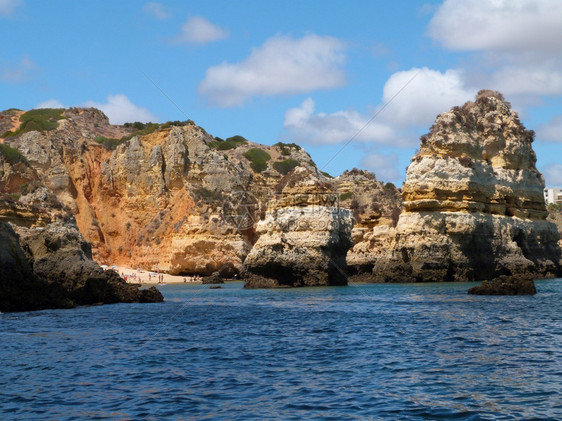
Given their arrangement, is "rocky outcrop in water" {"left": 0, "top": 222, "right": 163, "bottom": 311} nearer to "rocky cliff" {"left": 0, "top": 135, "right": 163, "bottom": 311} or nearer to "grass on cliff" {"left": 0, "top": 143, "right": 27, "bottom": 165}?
"rocky cliff" {"left": 0, "top": 135, "right": 163, "bottom": 311}

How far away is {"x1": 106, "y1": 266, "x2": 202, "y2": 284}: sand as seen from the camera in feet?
252

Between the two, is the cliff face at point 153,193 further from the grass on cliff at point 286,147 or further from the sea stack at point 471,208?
the sea stack at point 471,208

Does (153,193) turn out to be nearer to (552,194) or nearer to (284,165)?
(284,165)

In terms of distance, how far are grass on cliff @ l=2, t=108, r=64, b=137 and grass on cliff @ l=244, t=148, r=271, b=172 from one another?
2763 cm

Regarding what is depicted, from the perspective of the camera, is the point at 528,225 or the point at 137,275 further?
the point at 137,275

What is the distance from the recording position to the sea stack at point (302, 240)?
49438 mm

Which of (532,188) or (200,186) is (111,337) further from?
(200,186)

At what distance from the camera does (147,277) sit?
79.8 meters

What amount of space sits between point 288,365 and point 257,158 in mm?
89091

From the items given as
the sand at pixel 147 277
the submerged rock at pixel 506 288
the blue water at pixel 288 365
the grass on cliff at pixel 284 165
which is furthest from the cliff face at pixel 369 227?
the blue water at pixel 288 365

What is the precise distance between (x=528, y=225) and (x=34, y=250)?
39.1 meters

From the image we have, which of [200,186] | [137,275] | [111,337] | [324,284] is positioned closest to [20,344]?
[111,337]

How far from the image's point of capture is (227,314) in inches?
1179

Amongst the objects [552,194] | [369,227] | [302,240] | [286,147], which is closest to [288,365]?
[302,240]
